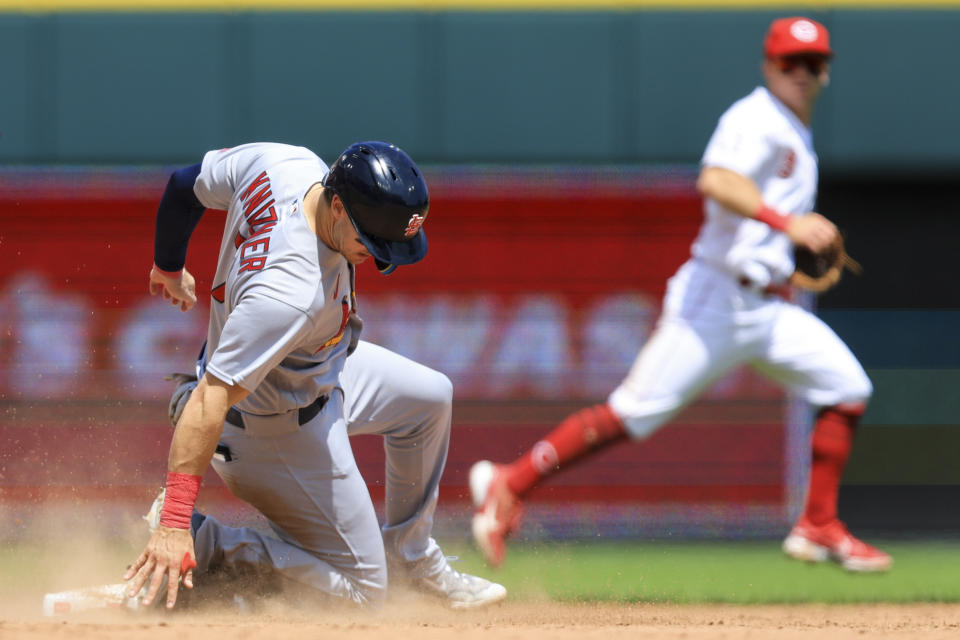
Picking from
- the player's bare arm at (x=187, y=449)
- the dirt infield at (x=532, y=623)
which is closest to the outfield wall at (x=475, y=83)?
the dirt infield at (x=532, y=623)

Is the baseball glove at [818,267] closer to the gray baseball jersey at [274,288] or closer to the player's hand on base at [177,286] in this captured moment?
the gray baseball jersey at [274,288]

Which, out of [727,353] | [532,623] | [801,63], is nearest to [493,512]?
[532,623]

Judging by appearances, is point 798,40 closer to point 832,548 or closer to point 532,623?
point 832,548

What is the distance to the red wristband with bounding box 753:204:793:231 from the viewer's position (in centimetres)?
342

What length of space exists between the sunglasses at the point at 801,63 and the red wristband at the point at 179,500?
7.27ft

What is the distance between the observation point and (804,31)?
3588 mm

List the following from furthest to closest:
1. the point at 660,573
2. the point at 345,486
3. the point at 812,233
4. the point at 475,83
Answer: the point at 475,83 → the point at 660,573 → the point at 345,486 → the point at 812,233

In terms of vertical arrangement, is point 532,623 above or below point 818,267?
below

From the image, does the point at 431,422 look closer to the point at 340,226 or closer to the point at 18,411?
the point at 340,226

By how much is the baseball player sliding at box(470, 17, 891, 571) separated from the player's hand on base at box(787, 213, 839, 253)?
0.10 meters

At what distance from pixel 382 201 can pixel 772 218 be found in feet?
3.82

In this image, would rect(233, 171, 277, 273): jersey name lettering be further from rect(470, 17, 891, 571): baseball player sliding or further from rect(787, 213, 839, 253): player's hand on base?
A: rect(787, 213, 839, 253): player's hand on base

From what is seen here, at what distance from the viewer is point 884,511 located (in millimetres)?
6641

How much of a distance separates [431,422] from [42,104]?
167 inches
